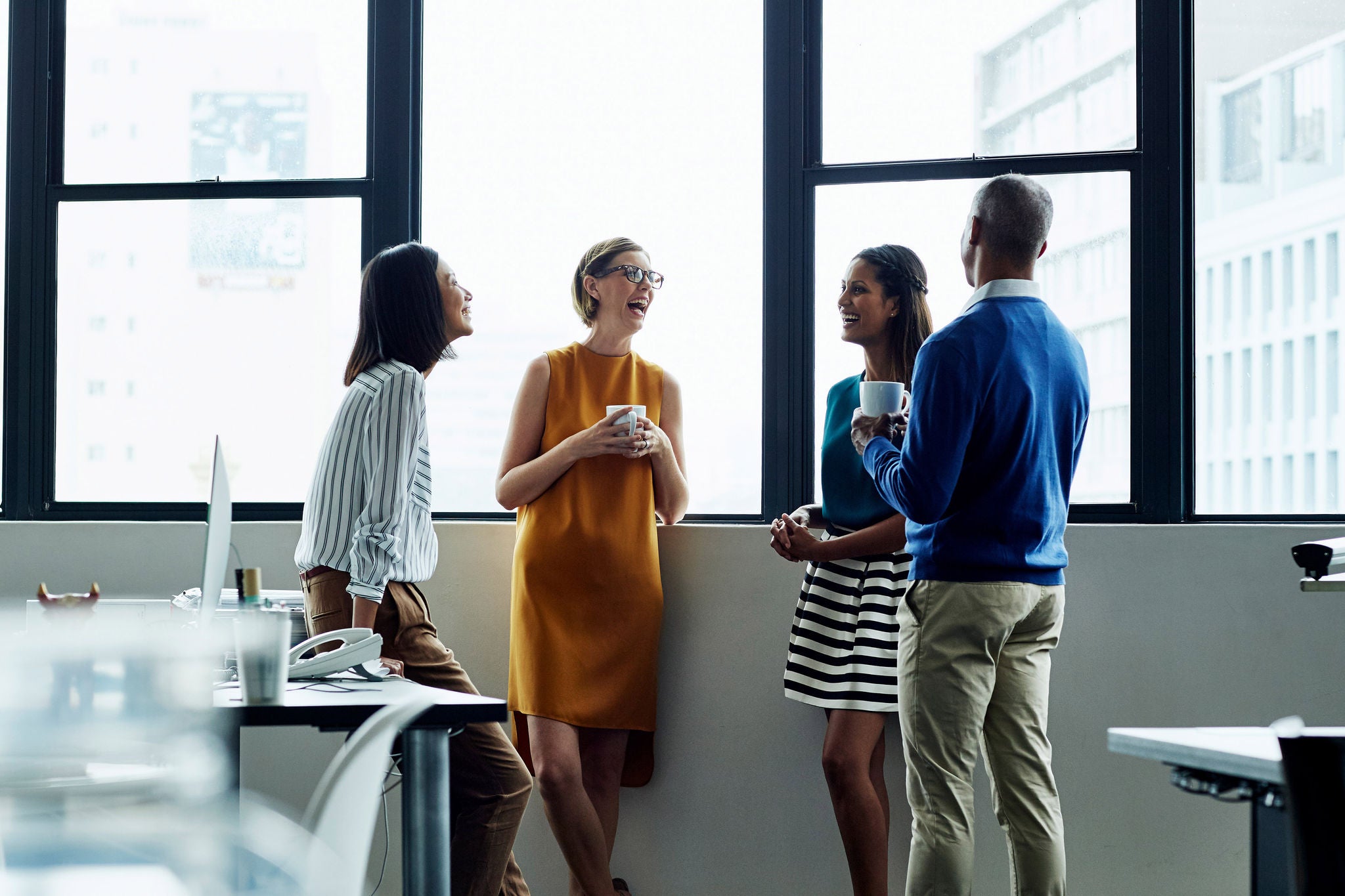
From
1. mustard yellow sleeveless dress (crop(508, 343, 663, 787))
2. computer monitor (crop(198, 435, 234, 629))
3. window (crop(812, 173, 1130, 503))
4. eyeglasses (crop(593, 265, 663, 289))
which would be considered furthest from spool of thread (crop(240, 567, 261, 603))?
window (crop(812, 173, 1130, 503))

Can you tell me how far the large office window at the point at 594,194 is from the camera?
3.28 metres

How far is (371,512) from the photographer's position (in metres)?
2.25

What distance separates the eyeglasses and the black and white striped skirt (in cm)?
81

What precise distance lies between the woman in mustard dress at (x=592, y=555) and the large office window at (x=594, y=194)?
277 millimetres

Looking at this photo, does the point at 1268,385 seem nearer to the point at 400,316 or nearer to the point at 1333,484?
the point at 1333,484

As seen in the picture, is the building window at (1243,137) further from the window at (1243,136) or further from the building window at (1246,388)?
the building window at (1246,388)

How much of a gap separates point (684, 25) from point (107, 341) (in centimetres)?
189

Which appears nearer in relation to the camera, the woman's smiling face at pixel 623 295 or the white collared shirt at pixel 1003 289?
the white collared shirt at pixel 1003 289

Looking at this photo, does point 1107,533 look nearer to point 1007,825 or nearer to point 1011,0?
point 1007,825

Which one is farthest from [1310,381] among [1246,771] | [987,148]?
[1246,771]

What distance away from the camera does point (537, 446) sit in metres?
2.98

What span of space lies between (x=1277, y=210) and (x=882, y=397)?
4.88 ft

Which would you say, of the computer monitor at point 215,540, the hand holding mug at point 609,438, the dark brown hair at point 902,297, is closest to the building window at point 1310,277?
the dark brown hair at point 902,297

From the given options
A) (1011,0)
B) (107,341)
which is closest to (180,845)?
(107,341)
